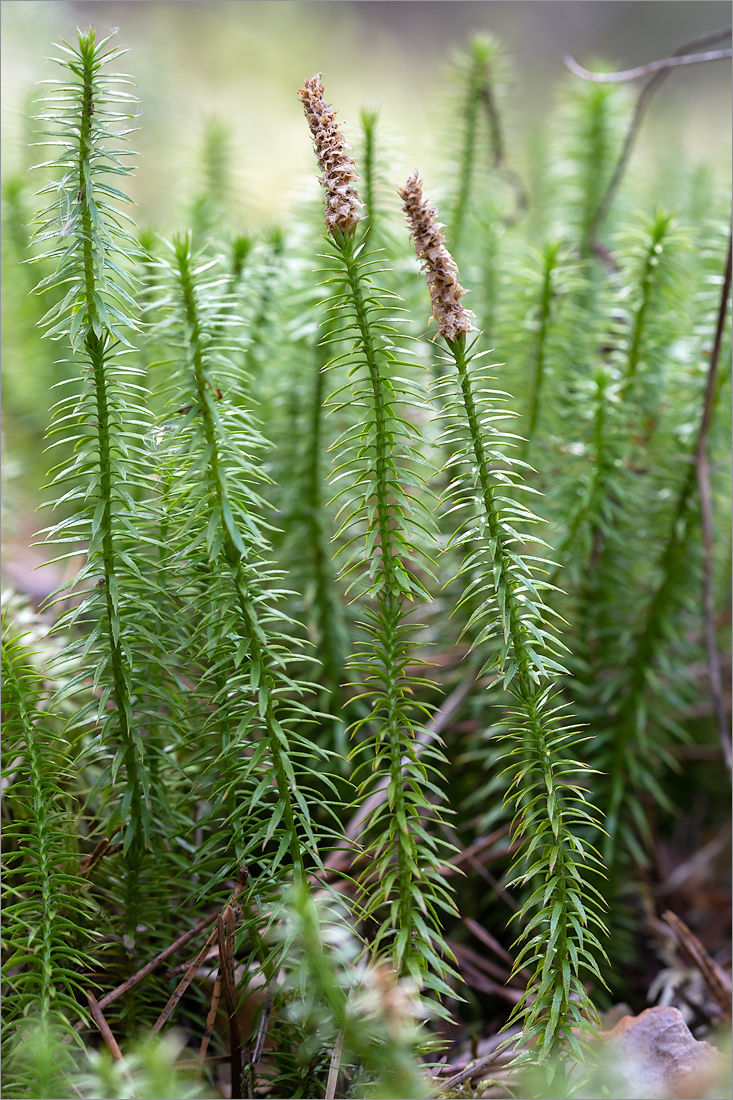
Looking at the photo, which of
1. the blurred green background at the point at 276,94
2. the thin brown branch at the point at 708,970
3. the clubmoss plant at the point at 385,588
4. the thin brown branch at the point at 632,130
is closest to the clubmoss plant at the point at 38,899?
the clubmoss plant at the point at 385,588

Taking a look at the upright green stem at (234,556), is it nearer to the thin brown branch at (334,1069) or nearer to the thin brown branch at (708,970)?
the thin brown branch at (334,1069)

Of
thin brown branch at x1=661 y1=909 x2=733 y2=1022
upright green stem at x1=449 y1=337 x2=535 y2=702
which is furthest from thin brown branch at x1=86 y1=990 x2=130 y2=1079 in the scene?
thin brown branch at x1=661 y1=909 x2=733 y2=1022

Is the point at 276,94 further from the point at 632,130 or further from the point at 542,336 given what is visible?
the point at 542,336

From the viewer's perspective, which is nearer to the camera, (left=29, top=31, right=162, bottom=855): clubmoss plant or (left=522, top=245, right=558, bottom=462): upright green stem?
(left=29, top=31, right=162, bottom=855): clubmoss plant

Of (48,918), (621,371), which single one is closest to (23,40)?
(621,371)

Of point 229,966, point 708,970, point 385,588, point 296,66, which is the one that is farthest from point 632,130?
point 296,66

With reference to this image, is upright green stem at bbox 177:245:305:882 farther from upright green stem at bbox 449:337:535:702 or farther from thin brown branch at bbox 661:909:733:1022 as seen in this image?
thin brown branch at bbox 661:909:733:1022

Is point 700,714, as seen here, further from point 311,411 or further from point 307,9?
point 307,9
